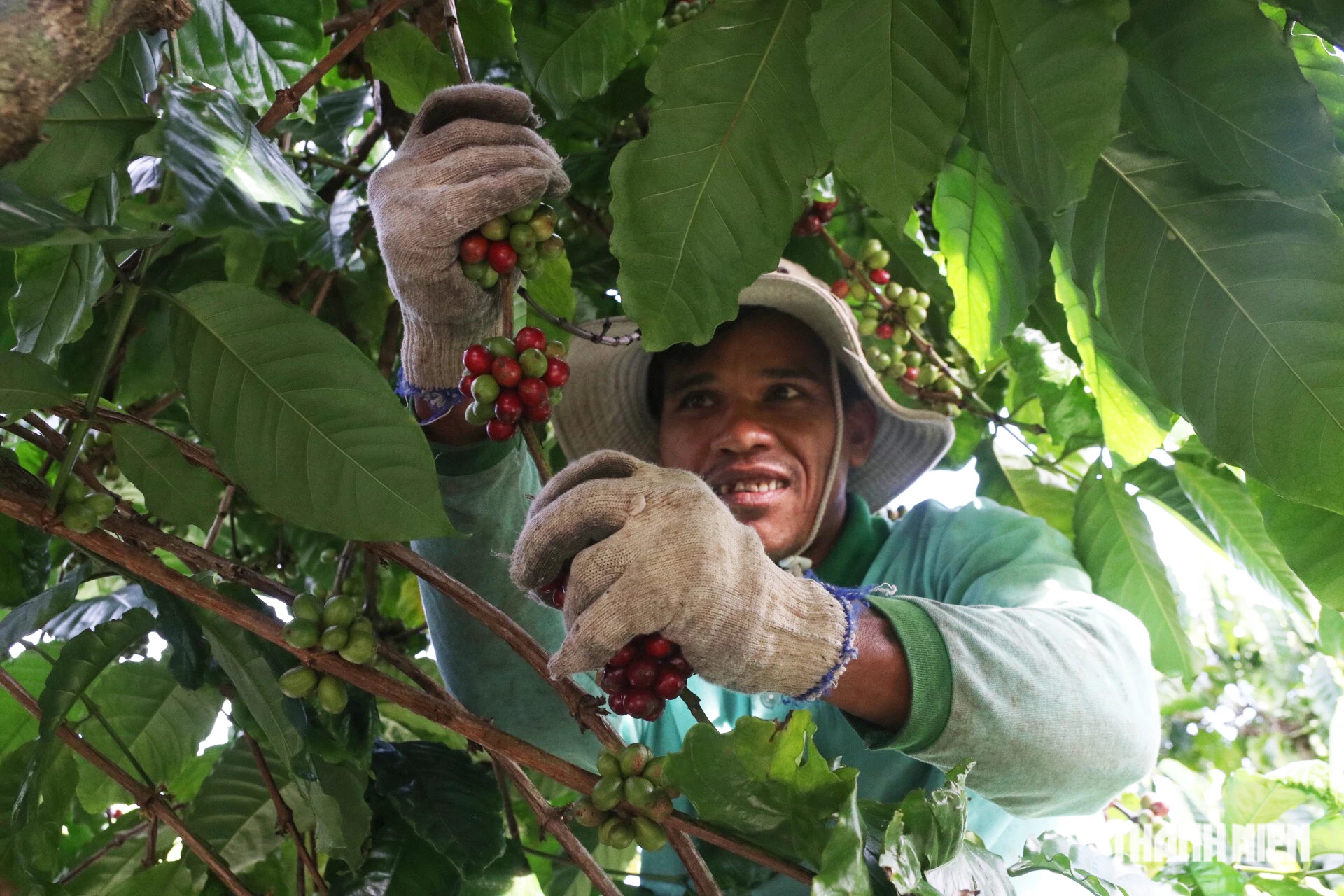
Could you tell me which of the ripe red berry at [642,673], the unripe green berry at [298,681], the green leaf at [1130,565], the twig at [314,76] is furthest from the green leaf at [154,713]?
the green leaf at [1130,565]

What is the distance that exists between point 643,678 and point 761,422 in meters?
0.93

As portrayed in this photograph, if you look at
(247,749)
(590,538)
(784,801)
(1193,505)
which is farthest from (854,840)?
(1193,505)

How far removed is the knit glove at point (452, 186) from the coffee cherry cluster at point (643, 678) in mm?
463

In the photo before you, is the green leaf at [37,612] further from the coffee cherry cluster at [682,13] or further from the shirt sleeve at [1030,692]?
the coffee cherry cluster at [682,13]

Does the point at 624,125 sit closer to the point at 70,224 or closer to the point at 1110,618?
the point at 1110,618

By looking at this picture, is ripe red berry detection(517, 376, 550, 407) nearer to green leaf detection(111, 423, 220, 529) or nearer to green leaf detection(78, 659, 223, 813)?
green leaf detection(111, 423, 220, 529)

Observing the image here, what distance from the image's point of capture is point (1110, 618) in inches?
60.8

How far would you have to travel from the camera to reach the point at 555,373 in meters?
1.25

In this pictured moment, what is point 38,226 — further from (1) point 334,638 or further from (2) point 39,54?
(1) point 334,638

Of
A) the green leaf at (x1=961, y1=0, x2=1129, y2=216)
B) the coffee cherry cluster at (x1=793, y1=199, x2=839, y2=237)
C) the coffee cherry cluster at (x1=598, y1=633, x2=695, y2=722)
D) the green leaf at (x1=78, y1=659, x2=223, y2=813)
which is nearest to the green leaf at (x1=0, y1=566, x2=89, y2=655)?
the green leaf at (x1=78, y1=659, x2=223, y2=813)

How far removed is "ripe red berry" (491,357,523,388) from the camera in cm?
120

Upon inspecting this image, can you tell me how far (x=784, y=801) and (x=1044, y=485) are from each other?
150cm

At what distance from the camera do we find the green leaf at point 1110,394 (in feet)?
4.33

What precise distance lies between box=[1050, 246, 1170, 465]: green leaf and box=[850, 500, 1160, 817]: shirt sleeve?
249mm
